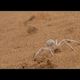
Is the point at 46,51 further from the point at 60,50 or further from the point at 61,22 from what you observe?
the point at 61,22

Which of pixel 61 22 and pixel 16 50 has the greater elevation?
pixel 61 22

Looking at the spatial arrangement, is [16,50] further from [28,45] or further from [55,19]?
[55,19]
